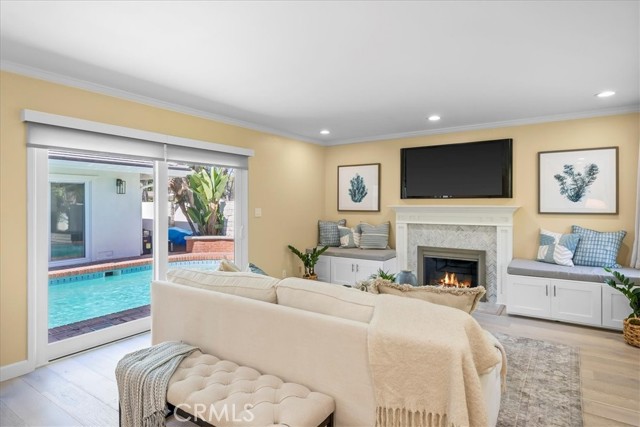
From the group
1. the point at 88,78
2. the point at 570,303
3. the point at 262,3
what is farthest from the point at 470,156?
the point at 88,78

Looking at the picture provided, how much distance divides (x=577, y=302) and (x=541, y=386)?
177 centimetres

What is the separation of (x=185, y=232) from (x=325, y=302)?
2.84 m

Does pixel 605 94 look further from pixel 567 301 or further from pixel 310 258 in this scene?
pixel 310 258

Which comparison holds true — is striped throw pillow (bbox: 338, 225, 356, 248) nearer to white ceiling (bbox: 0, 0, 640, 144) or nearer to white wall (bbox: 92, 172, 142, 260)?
white ceiling (bbox: 0, 0, 640, 144)

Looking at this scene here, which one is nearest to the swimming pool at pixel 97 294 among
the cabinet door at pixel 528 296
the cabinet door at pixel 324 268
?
the cabinet door at pixel 324 268

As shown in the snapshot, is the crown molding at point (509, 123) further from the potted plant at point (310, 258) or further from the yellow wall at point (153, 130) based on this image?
the potted plant at point (310, 258)

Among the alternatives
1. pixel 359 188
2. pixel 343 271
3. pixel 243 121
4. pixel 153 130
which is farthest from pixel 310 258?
pixel 153 130

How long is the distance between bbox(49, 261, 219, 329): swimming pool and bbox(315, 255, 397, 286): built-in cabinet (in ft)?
7.22

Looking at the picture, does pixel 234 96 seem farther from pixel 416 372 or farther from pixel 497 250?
pixel 497 250

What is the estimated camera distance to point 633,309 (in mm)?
3348

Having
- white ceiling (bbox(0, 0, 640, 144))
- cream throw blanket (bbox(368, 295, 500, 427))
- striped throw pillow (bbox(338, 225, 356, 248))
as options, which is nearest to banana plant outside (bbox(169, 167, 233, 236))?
white ceiling (bbox(0, 0, 640, 144))

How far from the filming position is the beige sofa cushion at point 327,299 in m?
1.65

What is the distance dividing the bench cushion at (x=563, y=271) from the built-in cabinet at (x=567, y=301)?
0.05 m

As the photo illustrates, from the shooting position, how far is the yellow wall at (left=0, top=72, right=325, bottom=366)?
2.66m
